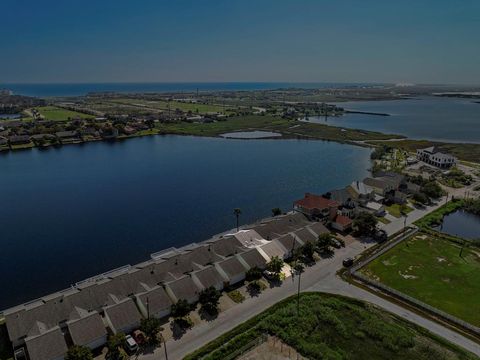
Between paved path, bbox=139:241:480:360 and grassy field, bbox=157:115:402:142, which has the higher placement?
grassy field, bbox=157:115:402:142

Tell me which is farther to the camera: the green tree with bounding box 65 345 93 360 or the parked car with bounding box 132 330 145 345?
the parked car with bounding box 132 330 145 345

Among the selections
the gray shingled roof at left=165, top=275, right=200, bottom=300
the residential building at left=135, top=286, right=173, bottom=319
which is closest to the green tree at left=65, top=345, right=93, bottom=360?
the residential building at left=135, top=286, right=173, bottom=319

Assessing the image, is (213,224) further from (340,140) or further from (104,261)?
(340,140)

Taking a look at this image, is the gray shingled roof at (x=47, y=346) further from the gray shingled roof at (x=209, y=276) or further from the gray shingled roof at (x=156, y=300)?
the gray shingled roof at (x=209, y=276)

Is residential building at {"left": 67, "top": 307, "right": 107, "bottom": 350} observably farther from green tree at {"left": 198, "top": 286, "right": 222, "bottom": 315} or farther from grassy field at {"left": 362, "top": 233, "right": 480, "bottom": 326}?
grassy field at {"left": 362, "top": 233, "right": 480, "bottom": 326}

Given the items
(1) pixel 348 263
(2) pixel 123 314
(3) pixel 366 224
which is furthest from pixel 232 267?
(3) pixel 366 224

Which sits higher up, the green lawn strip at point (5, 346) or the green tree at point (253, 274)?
the green tree at point (253, 274)

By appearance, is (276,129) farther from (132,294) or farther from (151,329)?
(151,329)

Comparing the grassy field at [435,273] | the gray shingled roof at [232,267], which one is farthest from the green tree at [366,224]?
the gray shingled roof at [232,267]
